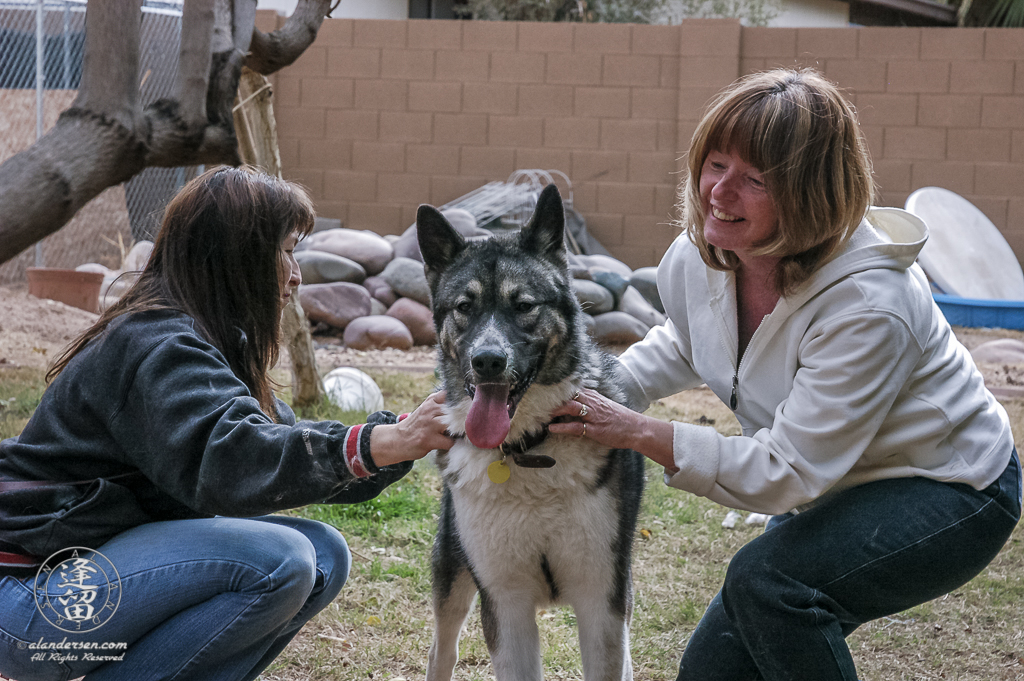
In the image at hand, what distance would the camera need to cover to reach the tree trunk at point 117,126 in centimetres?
286

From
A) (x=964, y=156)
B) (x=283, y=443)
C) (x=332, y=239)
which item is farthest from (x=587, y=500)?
(x=964, y=156)

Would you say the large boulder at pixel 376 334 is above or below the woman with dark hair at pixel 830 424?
below

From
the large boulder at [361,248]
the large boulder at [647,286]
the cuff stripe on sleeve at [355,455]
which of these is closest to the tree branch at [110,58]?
the cuff stripe on sleeve at [355,455]

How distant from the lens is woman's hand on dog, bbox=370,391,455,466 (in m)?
2.01

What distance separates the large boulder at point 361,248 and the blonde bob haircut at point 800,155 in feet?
21.6

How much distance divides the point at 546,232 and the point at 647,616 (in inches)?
63.8

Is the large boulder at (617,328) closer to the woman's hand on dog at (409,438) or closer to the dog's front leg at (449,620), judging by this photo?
the dog's front leg at (449,620)

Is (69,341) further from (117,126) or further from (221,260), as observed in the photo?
(221,260)

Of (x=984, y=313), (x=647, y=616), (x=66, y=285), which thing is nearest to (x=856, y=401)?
(x=647, y=616)

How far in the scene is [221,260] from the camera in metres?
2.11

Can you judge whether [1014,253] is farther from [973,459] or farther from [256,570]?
[256,570]

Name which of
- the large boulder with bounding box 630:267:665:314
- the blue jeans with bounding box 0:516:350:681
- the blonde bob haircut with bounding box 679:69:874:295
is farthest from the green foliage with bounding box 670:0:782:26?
the blue jeans with bounding box 0:516:350:681

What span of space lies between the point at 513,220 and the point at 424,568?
5943mm

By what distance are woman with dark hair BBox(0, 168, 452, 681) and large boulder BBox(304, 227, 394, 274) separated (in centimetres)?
637
